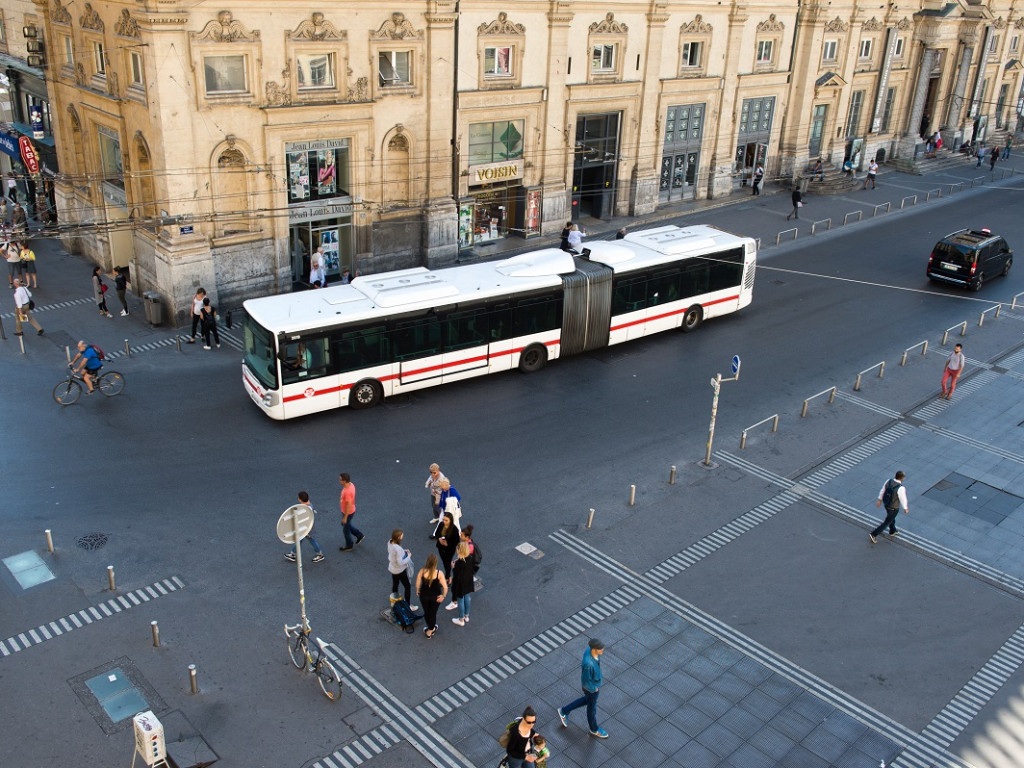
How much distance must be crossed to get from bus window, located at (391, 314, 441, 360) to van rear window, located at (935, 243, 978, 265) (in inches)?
824

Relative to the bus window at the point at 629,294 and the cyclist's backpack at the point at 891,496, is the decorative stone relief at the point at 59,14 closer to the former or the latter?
the bus window at the point at 629,294

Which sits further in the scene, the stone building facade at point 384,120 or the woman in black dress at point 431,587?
the stone building facade at point 384,120

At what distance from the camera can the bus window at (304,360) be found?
21734 mm

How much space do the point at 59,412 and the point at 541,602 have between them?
13357 millimetres

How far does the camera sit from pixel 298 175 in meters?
30.2

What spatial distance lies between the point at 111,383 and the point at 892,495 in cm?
1862

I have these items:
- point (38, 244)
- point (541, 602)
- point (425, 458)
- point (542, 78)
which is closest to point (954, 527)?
point (541, 602)

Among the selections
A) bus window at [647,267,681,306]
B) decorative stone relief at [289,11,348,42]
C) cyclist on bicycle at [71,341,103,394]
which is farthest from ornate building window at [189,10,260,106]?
bus window at [647,267,681,306]

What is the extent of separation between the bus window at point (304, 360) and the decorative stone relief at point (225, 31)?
1076 cm

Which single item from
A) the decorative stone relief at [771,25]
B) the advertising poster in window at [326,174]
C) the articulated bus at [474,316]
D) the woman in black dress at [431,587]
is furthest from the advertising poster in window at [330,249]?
the decorative stone relief at [771,25]

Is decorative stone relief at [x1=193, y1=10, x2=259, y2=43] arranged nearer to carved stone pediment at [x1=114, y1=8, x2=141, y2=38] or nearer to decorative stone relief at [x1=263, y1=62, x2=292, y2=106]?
decorative stone relief at [x1=263, y1=62, x2=292, y2=106]

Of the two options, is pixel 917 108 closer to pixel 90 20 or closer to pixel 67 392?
pixel 90 20

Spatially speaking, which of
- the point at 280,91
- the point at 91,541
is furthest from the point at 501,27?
the point at 91,541

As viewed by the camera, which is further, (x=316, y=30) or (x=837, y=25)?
(x=837, y=25)
